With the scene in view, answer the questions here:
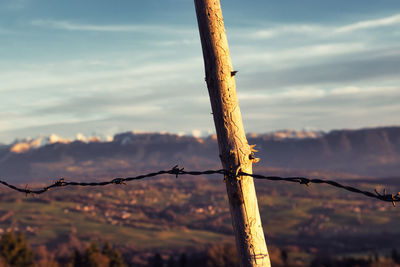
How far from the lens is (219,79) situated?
6062 millimetres

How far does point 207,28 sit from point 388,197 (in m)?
3.37

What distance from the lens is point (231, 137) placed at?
19.6 feet

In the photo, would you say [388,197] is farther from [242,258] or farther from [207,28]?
[207,28]

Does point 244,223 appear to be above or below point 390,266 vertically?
above

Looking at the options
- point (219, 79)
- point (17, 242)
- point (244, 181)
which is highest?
point (219, 79)

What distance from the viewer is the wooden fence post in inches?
234

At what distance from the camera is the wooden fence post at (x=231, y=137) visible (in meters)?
5.95

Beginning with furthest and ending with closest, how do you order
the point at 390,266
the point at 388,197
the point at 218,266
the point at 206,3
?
the point at 218,266
the point at 390,266
the point at 206,3
the point at 388,197

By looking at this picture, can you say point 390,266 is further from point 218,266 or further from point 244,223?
point 244,223

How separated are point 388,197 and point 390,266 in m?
151

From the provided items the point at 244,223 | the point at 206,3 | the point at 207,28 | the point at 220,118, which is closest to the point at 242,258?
the point at 244,223

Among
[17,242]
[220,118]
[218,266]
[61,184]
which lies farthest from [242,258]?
[218,266]

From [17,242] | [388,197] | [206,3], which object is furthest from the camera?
[17,242]

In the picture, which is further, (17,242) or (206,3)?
(17,242)
